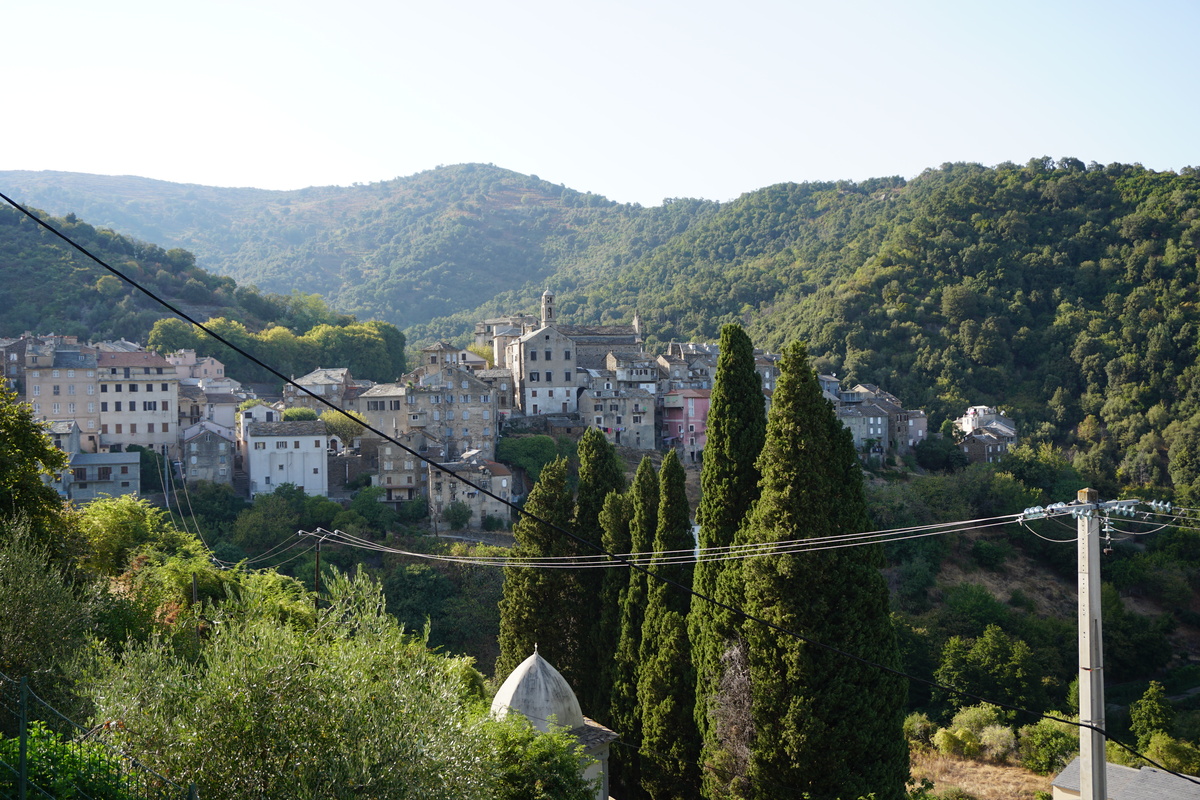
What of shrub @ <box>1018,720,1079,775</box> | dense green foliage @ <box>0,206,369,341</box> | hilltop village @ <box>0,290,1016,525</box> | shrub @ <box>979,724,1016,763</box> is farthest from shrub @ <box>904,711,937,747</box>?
dense green foliage @ <box>0,206,369,341</box>

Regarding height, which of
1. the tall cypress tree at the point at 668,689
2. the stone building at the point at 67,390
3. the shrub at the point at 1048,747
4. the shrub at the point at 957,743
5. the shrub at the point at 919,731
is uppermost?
the stone building at the point at 67,390

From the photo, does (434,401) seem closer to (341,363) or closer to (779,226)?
(341,363)

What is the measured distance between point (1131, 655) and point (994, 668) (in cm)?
1240

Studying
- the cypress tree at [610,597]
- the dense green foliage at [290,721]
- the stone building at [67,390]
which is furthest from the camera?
the stone building at [67,390]

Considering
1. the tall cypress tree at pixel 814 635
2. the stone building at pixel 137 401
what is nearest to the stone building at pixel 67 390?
the stone building at pixel 137 401

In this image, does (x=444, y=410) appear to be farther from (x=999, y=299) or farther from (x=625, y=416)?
(x=999, y=299)

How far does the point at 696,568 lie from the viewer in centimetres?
2044

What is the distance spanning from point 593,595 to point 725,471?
282 inches

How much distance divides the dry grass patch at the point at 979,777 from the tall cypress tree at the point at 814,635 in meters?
11.8

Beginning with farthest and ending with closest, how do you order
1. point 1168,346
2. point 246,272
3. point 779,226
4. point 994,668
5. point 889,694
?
1. point 246,272
2. point 779,226
3. point 1168,346
4. point 994,668
5. point 889,694

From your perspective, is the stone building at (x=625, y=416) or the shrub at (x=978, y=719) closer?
the shrub at (x=978, y=719)

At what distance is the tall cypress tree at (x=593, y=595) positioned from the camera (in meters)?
25.2

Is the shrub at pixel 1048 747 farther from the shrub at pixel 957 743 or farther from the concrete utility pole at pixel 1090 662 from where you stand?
the concrete utility pole at pixel 1090 662

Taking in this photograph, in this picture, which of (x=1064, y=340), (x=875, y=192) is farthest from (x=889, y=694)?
(x=875, y=192)
